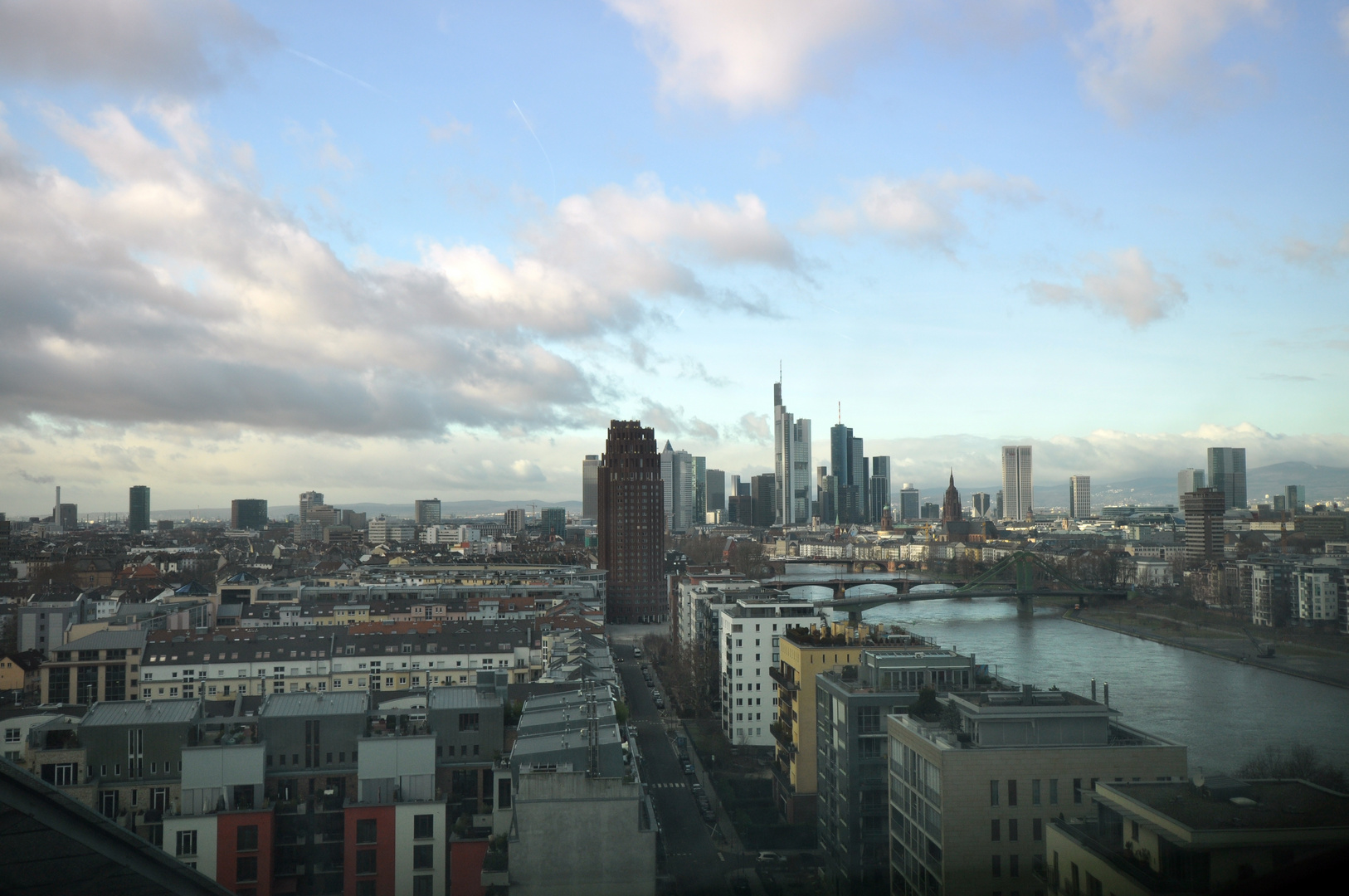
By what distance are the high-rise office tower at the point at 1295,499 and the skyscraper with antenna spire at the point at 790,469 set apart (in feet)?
146

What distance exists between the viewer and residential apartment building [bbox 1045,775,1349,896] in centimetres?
170

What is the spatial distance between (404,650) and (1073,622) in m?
11.9

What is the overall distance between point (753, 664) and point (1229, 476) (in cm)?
996

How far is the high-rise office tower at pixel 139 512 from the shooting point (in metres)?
15.4

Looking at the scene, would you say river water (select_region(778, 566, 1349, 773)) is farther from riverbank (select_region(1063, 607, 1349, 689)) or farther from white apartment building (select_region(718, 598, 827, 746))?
white apartment building (select_region(718, 598, 827, 746))

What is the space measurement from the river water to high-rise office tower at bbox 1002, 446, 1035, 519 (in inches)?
1357

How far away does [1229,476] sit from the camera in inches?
543

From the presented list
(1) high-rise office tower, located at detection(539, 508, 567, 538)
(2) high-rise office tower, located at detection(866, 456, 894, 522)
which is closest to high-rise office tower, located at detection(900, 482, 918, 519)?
(2) high-rise office tower, located at detection(866, 456, 894, 522)

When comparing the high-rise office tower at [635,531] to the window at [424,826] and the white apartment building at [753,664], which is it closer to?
the white apartment building at [753,664]

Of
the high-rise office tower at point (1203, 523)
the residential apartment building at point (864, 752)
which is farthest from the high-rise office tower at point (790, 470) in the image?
the residential apartment building at point (864, 752)

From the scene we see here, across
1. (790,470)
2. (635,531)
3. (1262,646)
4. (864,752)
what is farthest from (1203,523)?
(790,470)

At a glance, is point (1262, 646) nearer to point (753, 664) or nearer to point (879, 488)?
point (753, 664)

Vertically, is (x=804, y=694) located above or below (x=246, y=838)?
above

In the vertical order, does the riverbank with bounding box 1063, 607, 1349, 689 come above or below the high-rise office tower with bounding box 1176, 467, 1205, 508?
below
